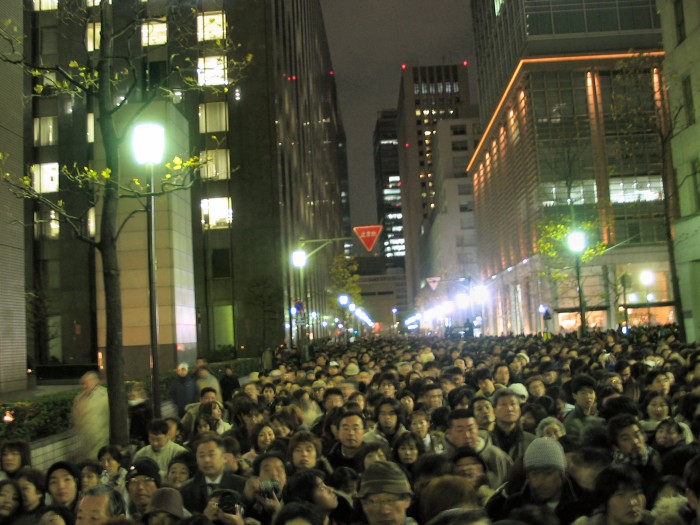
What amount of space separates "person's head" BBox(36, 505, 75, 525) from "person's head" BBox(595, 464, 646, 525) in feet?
12.9

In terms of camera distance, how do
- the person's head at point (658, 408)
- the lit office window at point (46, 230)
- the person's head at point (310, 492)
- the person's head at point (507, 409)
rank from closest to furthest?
the person's head at point (310, 492) < the person's head at point (507, 409) < the person's head at point (658, 408) < the lit office window at point (46, 230)

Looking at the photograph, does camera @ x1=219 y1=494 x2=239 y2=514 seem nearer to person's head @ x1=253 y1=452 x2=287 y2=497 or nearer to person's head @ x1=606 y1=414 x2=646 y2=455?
person's head @ x1=253 y1=452 x2=287 y2=497

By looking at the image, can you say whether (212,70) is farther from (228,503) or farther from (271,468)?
(228,503)

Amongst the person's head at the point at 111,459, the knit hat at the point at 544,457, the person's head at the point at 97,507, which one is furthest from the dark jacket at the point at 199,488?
the knit hat at the point at 544,457

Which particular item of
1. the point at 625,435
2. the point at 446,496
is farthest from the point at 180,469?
the point at 625,435

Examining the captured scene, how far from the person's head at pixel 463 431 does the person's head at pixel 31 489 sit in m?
3.72

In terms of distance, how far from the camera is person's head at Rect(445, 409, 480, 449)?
746 cm

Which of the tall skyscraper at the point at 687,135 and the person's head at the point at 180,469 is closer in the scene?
the person's head at the point at 180,469

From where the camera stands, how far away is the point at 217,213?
5672cm

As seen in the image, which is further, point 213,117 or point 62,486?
point 213,117

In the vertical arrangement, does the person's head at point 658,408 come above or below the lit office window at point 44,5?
below

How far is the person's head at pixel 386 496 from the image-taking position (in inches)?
197

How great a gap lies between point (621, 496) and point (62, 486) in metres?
4.77

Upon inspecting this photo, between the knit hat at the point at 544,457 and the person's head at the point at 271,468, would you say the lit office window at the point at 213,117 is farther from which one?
the knit hat at the point at 544,457
